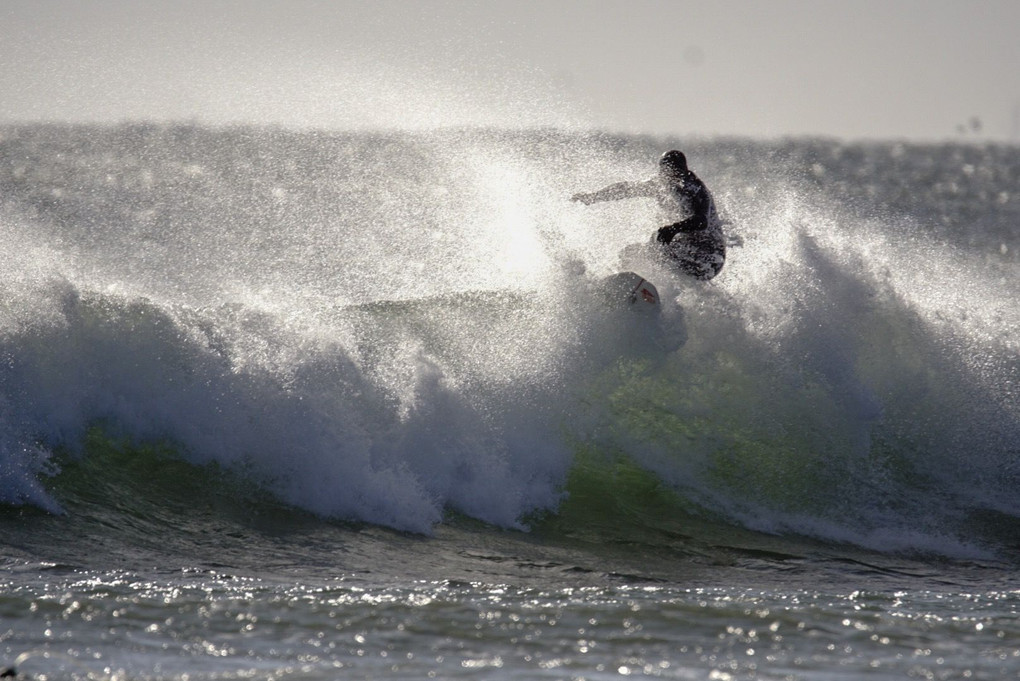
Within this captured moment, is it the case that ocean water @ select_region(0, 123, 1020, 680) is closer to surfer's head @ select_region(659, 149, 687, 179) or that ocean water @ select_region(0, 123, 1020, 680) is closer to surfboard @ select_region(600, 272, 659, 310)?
surfboard @ select_region(600, 272, 659, 310)

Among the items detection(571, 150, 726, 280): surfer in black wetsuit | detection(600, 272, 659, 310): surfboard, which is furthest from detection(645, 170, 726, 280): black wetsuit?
detection(600, 272, 659, 310): surfboard

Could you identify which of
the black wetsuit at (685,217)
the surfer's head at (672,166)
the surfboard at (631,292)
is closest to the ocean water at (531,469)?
the surfboard at (631,292)

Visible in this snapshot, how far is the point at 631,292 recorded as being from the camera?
11.3 m

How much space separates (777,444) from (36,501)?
6.06 m

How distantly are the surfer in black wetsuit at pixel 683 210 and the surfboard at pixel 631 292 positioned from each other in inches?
Answer: 17.6

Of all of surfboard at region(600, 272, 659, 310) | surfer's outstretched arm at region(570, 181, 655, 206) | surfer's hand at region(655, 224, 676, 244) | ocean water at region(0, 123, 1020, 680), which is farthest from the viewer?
surfer's hand at region(655, 224, 676, 244)

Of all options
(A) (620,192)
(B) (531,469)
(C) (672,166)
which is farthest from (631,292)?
(B) (531,469)

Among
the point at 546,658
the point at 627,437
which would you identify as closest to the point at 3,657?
the point at 546,658

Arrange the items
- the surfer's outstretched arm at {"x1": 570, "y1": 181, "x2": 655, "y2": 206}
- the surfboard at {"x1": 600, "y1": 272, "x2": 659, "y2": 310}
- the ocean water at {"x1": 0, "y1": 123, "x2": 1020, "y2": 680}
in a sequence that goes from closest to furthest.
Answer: the ocean water at {"x1": 0, "y1": 123, "x2": 1020, "y2": 680}
the surfer's outstretched arm at {"x1": 570, "y1": 181, "x2": 655, "y2": 206}
the surfboard at {"x1": 600, "y1": 272, "x2": 659, "y2": 310}

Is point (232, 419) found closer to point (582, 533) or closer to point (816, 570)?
point (582, 533)

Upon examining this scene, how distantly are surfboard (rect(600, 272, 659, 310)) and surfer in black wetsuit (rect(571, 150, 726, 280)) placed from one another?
448 millimetres

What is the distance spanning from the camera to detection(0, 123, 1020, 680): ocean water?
5867 mm

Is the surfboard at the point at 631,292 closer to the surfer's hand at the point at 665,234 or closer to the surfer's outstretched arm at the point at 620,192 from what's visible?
the surfer's hand at the point at 665,234

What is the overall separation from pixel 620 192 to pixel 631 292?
0.95 metres
